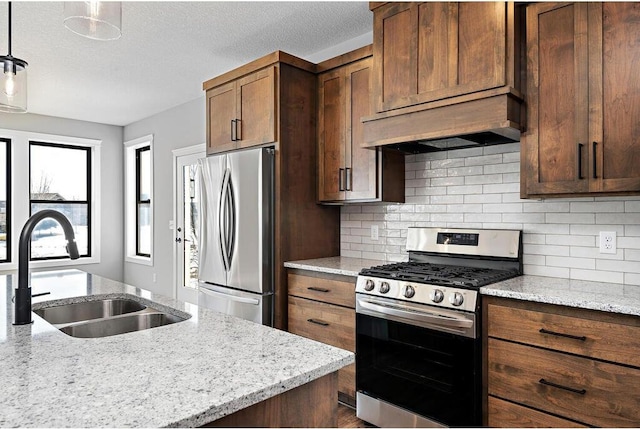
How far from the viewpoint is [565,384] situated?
1854 mm

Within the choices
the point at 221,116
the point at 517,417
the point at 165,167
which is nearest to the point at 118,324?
the point at 517,417

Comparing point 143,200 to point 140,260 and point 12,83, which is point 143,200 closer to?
point 140,260

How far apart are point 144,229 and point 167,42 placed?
11.4 ft

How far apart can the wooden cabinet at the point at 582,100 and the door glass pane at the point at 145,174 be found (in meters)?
5.22

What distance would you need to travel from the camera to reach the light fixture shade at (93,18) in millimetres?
1305

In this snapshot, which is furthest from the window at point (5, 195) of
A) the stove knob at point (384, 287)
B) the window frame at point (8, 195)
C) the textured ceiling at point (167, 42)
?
the stove knob at point (384, 287)

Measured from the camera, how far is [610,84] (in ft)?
6.43

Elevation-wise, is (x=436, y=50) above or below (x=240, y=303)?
above

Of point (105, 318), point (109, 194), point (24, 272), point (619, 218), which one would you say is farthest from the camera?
point (109, 194)

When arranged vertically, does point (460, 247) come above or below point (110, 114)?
below

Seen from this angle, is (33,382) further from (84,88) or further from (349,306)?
(84,88)

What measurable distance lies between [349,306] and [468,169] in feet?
3.84

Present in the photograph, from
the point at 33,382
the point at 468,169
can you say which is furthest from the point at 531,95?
the point at 33,382

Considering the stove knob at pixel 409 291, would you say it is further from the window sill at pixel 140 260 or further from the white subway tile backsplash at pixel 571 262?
the window sill at pixel 140 260
